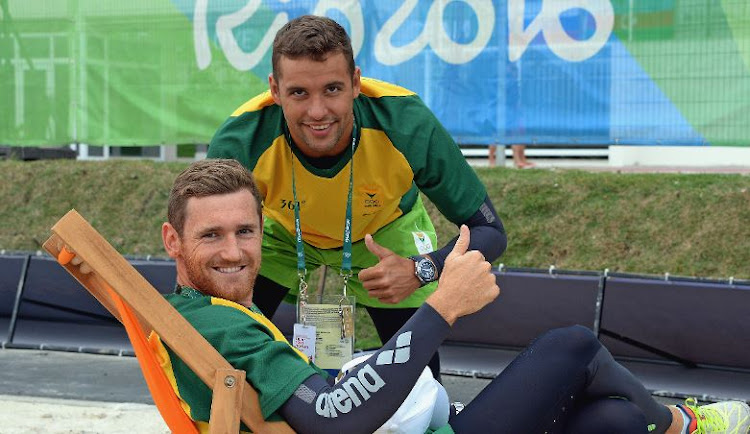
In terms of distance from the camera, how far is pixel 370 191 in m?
3.74

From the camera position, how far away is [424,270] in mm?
3266

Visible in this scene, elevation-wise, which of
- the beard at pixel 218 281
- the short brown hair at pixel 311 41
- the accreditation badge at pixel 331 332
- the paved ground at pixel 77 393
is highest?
the short brown hair at pixel 311 41

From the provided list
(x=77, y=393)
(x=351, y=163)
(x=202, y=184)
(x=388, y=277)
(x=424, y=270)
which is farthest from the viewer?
(x=77, y=393)

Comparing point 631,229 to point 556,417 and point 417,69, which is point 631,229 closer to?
point 417,69

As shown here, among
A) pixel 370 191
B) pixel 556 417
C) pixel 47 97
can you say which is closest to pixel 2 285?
pixel 47 97

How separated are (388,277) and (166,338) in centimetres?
101

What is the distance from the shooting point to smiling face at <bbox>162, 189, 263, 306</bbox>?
246 centimetres

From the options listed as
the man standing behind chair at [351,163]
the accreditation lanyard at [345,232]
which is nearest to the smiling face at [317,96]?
the man standing behind chair at [351,163]

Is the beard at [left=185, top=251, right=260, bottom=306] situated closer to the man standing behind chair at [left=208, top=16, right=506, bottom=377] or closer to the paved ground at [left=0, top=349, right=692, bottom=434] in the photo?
the man standing behind chair at [left=208, top=16, right=506, bottom=377]

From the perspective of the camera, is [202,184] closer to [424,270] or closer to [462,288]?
[462,288]

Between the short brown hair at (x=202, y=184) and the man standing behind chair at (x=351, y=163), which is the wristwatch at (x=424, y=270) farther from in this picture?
the short brown hair at (x=202, y=184)

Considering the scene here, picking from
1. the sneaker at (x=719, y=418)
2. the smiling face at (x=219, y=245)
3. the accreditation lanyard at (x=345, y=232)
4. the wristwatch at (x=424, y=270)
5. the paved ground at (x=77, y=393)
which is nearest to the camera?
the smiling face at (x=219, y=245)

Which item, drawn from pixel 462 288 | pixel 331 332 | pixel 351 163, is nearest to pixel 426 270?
pixel 331 332

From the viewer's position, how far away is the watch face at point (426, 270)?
128 inches
